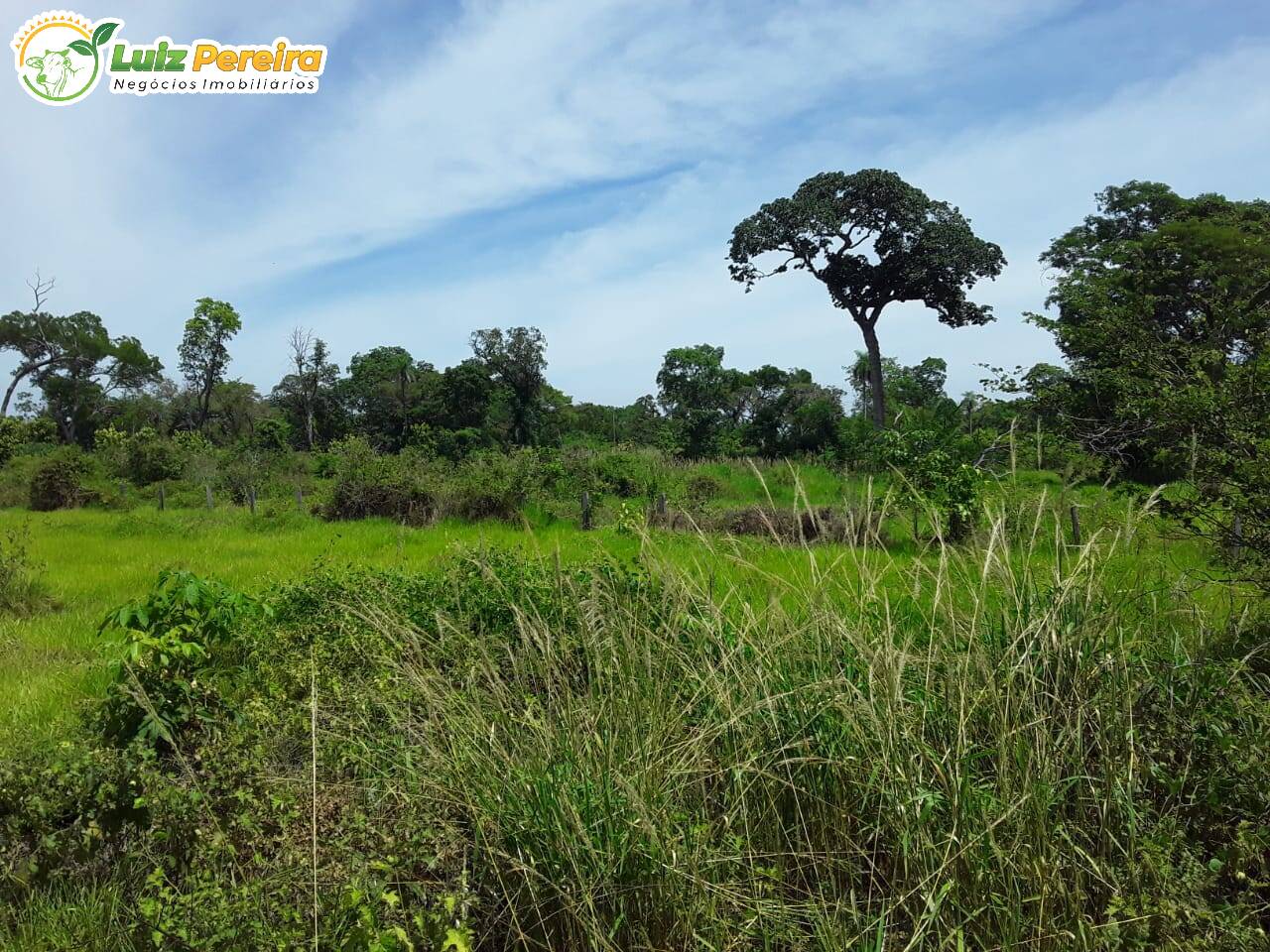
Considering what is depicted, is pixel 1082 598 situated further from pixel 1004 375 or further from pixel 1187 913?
pixel 1004 375

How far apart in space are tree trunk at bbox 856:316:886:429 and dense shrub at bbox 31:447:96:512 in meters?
21.1

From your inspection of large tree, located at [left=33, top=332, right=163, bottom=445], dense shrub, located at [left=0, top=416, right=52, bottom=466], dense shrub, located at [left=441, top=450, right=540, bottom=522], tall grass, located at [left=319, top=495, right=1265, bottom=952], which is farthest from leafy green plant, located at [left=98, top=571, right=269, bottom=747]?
large tree, located at [left=33, top=332, right=163, bottom=445]

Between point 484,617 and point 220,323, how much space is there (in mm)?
34214

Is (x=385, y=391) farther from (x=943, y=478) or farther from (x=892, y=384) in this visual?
(x=943, y=478)

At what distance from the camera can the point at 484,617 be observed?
4.20 m

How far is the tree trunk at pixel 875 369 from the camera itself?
21503 millimetres

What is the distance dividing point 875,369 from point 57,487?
22153mm

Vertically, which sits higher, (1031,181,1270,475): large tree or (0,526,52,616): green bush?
(1031,181,1270,475): large tree

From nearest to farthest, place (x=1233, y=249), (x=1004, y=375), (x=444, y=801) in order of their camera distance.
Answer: (x=444, y=801)
(x=1004, y=375)
(x=1233, y=249)

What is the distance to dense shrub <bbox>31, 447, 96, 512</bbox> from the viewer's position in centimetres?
1806

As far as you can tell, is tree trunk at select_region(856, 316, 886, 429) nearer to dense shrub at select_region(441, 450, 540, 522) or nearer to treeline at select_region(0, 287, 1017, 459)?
treeline at select_region(0, 287, 1017, 459)

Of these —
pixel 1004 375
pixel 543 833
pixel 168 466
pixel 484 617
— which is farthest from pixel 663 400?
pixel 543 833

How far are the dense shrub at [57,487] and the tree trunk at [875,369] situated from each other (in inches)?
829

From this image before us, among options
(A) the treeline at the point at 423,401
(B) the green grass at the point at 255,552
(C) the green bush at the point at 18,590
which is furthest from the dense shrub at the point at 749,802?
(A) the treeline at the point at 423,401
